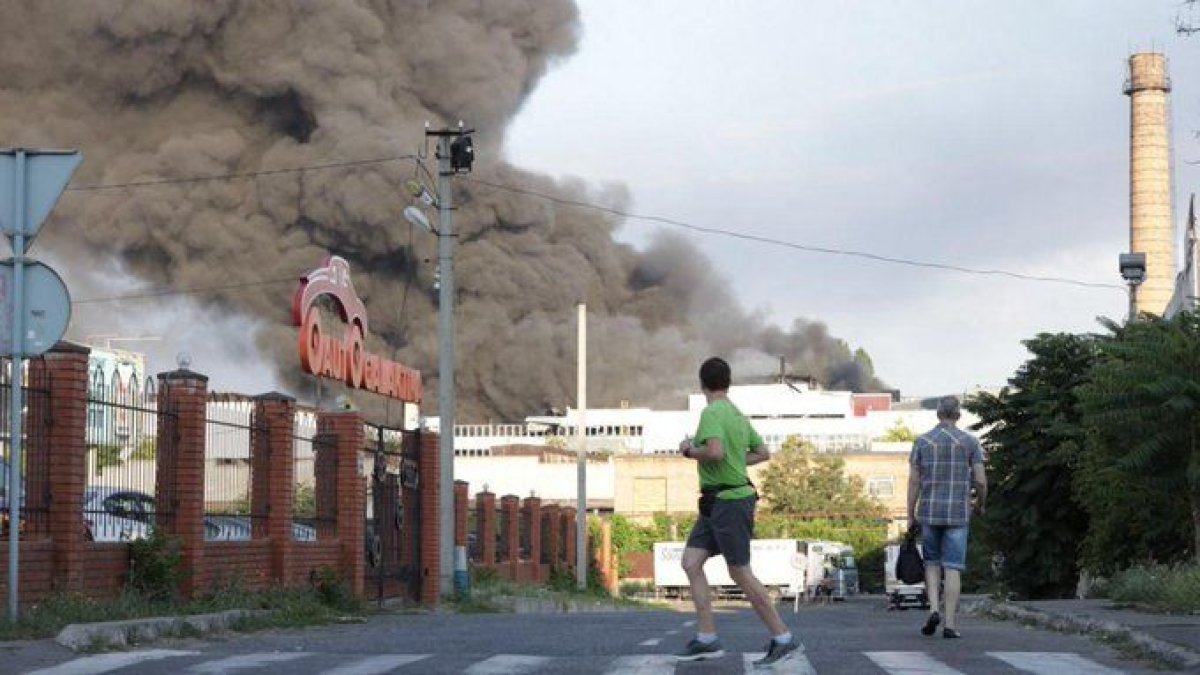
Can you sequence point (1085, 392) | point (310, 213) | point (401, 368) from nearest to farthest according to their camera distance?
point (1085, 392), point (401, 368), point (310, 213)

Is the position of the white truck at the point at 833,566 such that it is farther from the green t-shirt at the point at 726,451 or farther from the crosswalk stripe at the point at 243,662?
the green t-shirt at the point at 726,451

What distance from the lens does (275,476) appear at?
1977 centimetres

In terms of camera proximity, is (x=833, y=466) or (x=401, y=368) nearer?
(x=401, y=368)

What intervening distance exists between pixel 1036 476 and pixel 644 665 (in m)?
16.4

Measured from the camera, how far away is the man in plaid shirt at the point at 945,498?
40.5ft

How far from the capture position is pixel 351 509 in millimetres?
22625

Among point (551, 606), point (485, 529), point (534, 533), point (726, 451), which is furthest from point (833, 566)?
point (726, 451)

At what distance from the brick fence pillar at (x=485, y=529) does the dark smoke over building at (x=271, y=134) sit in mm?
31231

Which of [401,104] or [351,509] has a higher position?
[401,104]

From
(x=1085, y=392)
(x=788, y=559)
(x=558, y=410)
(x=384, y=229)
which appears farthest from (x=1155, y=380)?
(x=558, y=410)

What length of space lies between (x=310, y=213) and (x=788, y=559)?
83.1ft

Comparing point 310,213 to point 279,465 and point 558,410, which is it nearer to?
point 558,410

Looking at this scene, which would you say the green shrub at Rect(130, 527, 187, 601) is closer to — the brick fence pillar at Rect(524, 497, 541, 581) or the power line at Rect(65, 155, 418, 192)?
the brick fence pillar at Rect(524, 497, 541, 581)

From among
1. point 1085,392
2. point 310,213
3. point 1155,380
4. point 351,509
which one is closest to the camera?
point 1155,380
